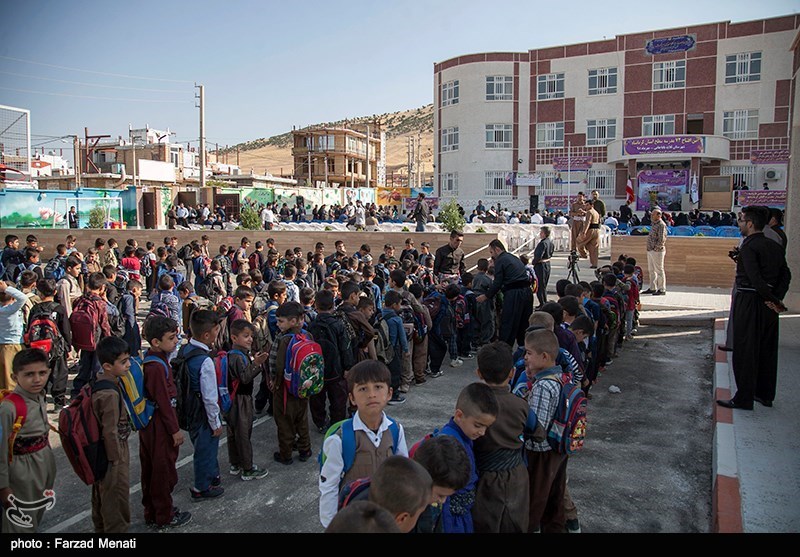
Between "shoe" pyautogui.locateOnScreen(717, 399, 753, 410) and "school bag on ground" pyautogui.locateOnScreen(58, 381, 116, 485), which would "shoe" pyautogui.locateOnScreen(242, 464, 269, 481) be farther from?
"shoe" pyautogui.locateOnScreen(717, 399, 753, 410)

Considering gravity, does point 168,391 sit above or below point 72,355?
above

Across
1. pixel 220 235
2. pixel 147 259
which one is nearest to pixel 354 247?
pixel 220 235

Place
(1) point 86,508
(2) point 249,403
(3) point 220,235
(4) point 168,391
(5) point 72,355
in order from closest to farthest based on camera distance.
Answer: (4) point 168,391 → (1) point 86,508 → (2) point 249,403 → (5) point 72,355 → (3) point 220,235

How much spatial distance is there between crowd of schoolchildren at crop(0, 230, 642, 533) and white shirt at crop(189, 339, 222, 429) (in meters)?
0.01

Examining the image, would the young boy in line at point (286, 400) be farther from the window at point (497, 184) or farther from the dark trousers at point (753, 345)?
the window at point (497, 184)

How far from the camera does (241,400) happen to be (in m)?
5.16

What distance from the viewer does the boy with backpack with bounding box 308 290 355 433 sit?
596 centimetres

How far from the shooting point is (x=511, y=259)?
27.9ft

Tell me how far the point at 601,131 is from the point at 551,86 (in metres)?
5.21

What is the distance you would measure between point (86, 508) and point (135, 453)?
3.78 ft

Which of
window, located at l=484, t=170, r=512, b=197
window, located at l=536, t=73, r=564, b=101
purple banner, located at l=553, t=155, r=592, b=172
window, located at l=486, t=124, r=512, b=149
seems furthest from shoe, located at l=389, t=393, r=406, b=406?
window, located at l=536, t=73, r=564, b=101

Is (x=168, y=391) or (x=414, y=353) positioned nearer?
(x=168, y=391)

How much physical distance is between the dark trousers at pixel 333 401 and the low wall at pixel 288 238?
456 inches

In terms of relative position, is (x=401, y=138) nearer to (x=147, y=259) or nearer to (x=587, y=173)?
(x=587, y=173)
